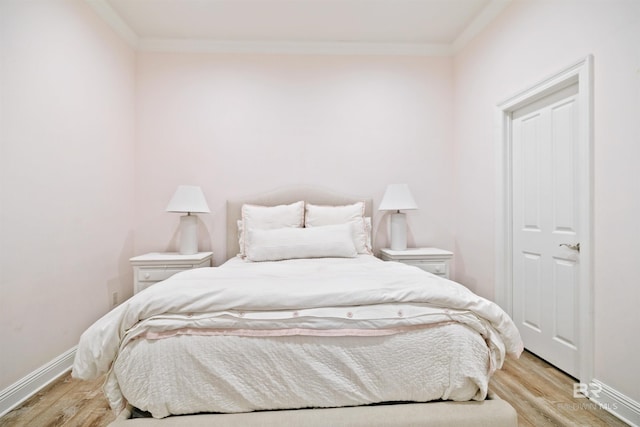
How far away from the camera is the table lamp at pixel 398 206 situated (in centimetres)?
305

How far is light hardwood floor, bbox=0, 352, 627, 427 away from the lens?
163cm

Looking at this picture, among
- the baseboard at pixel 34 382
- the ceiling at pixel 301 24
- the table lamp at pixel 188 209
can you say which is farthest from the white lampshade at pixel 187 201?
the ceiling at pixel 301 24

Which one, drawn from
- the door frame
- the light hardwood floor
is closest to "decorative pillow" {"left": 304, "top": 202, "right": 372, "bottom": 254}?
the light hardwood floor

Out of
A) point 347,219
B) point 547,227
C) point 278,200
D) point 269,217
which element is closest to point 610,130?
point 547,227

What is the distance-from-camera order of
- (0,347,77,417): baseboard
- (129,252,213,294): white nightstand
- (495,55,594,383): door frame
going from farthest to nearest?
(129,252,213,294): white nightstand
(495,55,594,383): door frame
(0,347,77,417): baseboard

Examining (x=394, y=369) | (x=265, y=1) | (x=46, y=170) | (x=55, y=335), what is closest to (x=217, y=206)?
(x=46, y=170)

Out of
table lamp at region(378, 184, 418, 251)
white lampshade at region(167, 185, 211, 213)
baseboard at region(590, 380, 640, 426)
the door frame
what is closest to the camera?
baseboard at region(590, 380, 640, 426)

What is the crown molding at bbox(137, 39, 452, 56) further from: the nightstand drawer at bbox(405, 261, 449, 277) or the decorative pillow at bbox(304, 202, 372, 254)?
the nightstand drawer at bbox(405, 261, 449, 277)

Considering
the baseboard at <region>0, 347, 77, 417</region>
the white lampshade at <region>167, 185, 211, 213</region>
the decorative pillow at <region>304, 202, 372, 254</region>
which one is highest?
the white lampshade at <region>167, 185, 211, 213</region>

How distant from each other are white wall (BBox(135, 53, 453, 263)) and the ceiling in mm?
133

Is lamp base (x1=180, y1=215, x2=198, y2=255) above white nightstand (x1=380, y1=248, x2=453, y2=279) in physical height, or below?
above

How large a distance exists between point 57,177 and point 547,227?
3444 millimetres

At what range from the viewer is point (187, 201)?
9.43 feet

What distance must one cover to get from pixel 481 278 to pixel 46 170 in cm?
351
